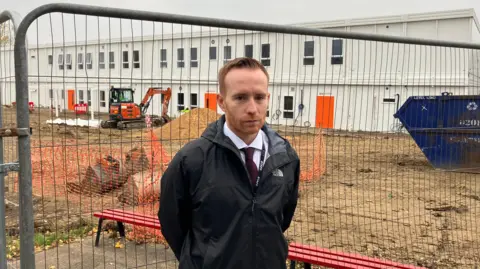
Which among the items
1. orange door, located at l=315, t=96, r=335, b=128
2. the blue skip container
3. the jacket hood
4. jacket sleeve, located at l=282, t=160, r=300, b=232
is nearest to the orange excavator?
the blue skip container

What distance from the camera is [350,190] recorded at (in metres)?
10.1

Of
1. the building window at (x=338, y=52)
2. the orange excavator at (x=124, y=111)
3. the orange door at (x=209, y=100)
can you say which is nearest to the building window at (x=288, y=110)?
the orange door at (x=209, y=100)

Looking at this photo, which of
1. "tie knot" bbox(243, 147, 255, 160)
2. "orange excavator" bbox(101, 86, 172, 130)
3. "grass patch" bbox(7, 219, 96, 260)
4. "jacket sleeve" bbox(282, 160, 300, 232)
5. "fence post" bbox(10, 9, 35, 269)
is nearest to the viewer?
"tie knot" bbox(243, 147, 255, 160)

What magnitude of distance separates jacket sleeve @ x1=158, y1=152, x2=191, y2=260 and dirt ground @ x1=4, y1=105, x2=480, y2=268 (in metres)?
2.05

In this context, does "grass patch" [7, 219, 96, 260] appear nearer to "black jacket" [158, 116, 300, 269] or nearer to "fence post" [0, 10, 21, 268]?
"fence post" [0, 10, 21, 268]

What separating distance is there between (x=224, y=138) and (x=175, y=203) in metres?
0.38

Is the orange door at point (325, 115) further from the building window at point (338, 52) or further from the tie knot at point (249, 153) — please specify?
the tie knot at point (249, 153)

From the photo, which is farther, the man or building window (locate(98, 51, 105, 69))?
building window (locate(98, 51, 105, 69))

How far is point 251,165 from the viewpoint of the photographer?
80.3 inches

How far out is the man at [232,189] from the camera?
1.95 metres

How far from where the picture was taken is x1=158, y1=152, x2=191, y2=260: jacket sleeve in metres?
2.00

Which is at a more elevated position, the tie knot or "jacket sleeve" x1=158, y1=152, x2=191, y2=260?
the tie knot

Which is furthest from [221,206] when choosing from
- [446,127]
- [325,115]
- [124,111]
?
[124,111]

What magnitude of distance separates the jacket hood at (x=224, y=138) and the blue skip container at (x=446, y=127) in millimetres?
7679
